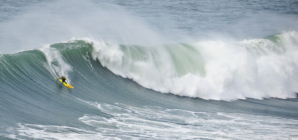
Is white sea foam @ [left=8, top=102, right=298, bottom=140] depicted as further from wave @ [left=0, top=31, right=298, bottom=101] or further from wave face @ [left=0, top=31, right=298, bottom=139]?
wave @ [left=0, top=31, right=298, bottom=101]

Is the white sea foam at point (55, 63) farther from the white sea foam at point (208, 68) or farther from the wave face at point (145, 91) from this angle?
the white sea foam at point (208, 68)

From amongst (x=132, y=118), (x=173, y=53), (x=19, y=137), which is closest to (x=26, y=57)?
(x=132, y=118)

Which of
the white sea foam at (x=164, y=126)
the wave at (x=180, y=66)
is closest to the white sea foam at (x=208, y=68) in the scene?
the wave at (x=180, y=66)

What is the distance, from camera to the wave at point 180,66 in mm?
13922

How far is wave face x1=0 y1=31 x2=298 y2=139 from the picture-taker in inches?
396

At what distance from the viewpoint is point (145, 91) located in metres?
15.2

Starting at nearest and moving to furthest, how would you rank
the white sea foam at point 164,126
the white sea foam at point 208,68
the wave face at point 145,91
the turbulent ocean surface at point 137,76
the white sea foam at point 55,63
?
the white sea foam at point 164,126 < the wave face at point 145,91 < the turbulent ocean surface at point 137,76 < the white sea foam at point 55,63 < the white sea foam at point 208,68

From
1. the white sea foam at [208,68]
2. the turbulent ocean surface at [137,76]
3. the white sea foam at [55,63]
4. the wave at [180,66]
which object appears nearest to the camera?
the turbulent ocean surface at [137,76]

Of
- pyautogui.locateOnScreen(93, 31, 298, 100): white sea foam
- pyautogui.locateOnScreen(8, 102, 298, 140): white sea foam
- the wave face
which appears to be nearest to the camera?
pyautogui.locateOnScreen(8, 102, 298, 140): white sea foam

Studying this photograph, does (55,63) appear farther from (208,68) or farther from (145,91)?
(208,68)

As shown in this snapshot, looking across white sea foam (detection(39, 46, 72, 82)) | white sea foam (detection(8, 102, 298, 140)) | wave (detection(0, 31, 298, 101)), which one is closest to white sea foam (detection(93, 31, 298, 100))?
wave (detection(0, 31, 298, 101))

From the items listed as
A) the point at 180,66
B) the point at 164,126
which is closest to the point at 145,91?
the point at 180,66

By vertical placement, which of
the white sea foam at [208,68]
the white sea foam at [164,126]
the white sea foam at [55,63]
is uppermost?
the white sea foam at [208,68]

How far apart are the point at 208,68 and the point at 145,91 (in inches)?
157
